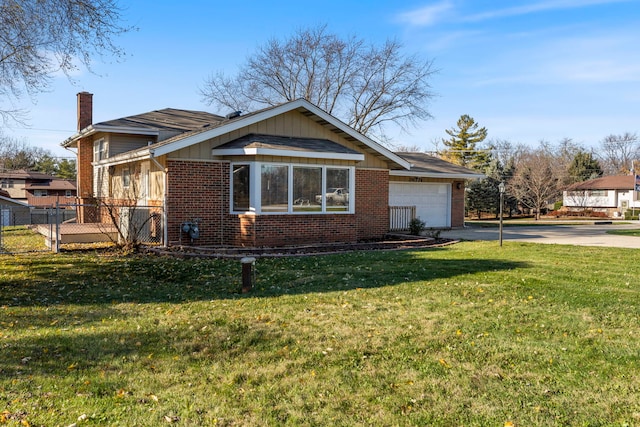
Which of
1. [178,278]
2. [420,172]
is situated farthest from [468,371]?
[420,172]

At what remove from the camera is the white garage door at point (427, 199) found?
21.1m

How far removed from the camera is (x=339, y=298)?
7531mm

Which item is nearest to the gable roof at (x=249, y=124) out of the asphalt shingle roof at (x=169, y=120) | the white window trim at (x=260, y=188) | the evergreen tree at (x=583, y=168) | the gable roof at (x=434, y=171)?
the asphalt shingle roof at (x=169, y=120)

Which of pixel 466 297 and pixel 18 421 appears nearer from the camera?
pixel 18 421

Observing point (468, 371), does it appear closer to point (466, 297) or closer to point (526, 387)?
point (526, 387)

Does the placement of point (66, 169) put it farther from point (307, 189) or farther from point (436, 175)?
point (307, 189)

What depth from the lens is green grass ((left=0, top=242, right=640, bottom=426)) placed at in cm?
385

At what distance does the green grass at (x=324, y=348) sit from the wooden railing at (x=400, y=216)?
10.2 meters

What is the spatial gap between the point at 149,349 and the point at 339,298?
3.08 m

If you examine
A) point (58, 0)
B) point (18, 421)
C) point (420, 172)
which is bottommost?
point (18, 421)

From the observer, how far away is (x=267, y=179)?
43.8ft

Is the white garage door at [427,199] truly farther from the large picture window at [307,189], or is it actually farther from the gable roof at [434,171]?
the large picture window at [307,189]

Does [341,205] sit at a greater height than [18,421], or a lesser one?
greater

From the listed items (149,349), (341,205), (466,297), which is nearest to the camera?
(149,349)
